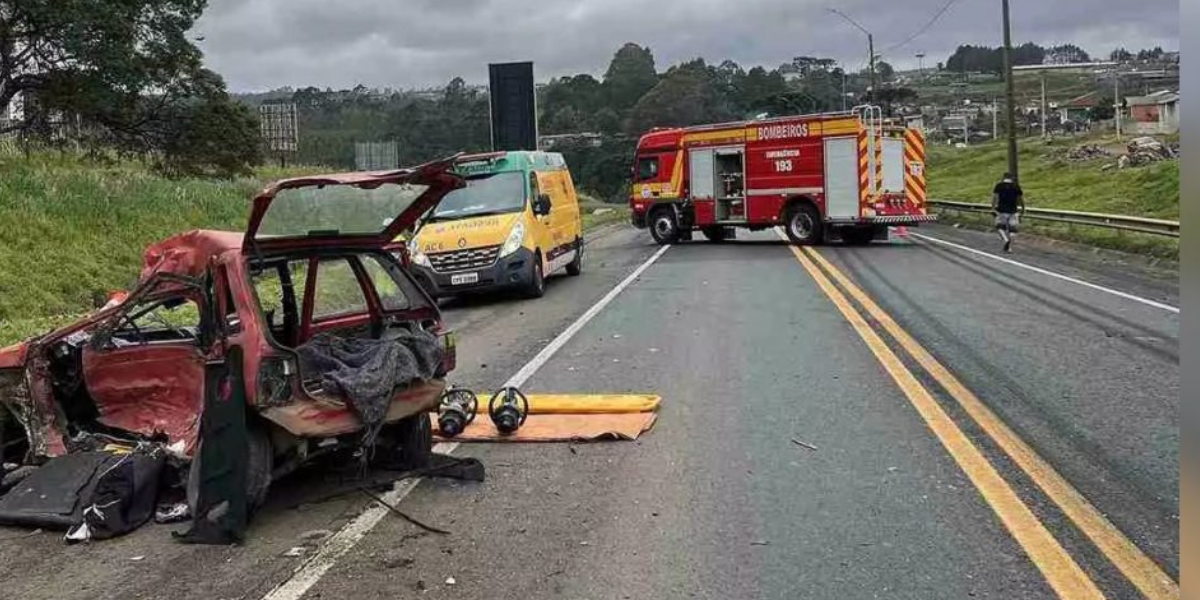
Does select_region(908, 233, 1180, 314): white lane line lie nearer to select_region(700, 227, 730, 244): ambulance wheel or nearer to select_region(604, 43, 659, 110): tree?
select_region(700, 227, 730, 244): ambulance wheel

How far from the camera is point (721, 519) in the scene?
5359 millimetres

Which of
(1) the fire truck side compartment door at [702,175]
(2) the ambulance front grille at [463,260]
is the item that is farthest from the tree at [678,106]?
(2) the ambulance front grille at [463,260]

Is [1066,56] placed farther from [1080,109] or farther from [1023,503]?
[1023,503]

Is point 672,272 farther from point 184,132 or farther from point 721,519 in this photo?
point 184,132

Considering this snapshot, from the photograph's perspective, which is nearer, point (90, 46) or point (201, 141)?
point (90, 46)

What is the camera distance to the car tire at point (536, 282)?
16.0 m

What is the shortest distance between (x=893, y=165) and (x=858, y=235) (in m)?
2.16

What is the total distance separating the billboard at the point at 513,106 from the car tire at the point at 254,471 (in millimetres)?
26712

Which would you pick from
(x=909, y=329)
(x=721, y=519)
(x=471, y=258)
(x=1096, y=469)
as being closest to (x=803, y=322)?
(x=909, y=329)

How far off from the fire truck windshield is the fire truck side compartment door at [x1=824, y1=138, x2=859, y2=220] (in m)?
10.7

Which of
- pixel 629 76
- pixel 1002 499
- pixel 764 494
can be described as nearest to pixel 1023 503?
pixel 1002 499

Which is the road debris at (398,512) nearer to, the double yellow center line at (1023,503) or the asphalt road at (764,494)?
the asphalt road at (764,494)

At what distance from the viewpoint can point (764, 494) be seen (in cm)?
576

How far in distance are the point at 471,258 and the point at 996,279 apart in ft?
26.6
